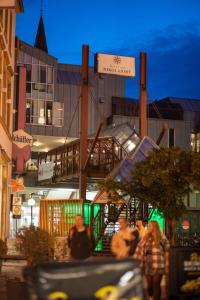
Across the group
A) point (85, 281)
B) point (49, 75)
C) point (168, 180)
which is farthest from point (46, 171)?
point (85, 281)

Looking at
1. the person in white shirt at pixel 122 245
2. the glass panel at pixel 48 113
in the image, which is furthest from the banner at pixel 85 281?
the glass panel at pixel 48 113

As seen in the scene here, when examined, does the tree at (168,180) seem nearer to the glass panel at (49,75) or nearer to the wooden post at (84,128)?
the wooden post at (84,128)

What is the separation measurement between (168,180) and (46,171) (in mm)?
26091

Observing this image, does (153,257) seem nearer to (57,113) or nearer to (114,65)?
(114,65)

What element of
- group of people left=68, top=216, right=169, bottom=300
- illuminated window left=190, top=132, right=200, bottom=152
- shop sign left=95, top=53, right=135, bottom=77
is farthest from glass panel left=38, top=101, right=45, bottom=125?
group of people left=68, top=216, right=169, bottom=300

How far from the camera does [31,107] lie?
5206 centimetres

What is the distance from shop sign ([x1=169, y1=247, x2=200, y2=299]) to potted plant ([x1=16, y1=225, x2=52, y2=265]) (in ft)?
12.1

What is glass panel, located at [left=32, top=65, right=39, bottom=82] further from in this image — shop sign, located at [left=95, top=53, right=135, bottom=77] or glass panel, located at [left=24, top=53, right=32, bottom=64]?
shop sign, located at [left=95, top=53, right=135, bottom=77]

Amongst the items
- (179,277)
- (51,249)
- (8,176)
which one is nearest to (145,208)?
(8,176)

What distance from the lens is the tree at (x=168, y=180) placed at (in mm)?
16547

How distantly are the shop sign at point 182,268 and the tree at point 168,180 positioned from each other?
14.1 ft

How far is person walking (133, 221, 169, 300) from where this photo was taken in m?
12.3

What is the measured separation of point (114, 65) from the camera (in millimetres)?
31344

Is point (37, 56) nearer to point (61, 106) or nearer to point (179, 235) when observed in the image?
point (61, 106)
